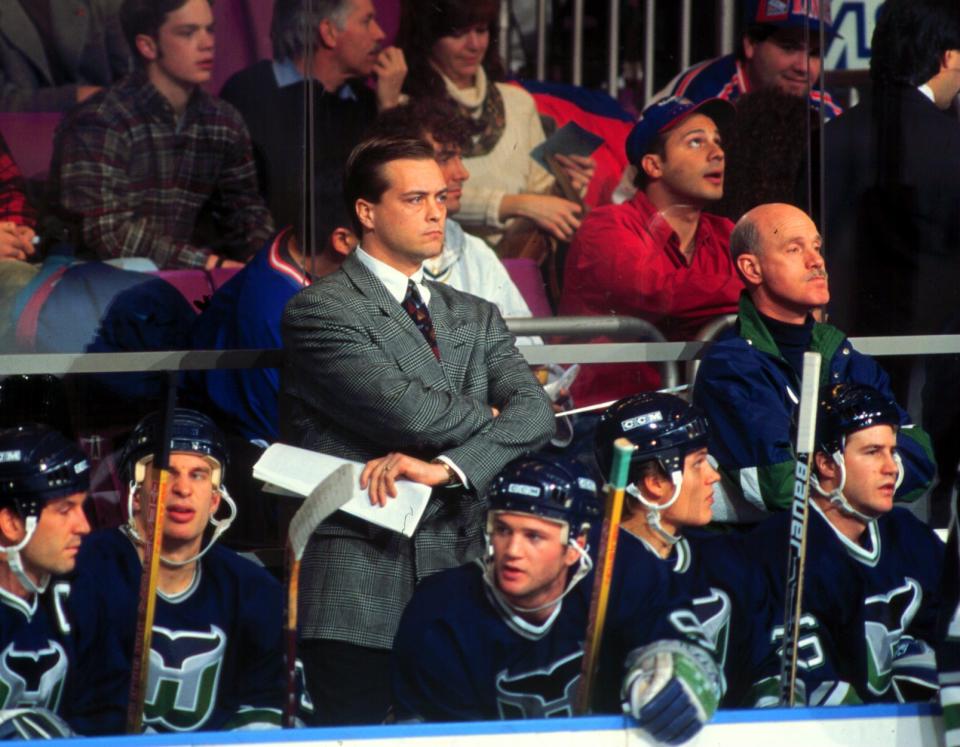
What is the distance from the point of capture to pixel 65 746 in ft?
8.61

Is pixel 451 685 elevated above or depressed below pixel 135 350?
below

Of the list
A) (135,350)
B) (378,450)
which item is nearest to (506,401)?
(378,450)

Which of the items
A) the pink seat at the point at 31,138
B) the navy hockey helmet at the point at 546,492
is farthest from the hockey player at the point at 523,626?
the pink seat at the point at 31,138

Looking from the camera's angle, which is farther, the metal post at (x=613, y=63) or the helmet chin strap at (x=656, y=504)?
the metal post at (x=613, y=63)

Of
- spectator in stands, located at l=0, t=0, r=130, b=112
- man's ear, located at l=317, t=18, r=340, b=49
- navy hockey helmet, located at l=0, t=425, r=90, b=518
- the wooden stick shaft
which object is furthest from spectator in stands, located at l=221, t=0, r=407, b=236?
the wooden stick shaft

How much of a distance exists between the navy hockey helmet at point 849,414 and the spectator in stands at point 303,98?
4.23 feet

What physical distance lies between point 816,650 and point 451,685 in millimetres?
777

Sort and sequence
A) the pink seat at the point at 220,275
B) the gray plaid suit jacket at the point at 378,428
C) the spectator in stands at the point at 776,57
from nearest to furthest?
the gray plaid suit jacket at the point at 378,428 < the pink seat at the point at 220,275 < the spectator in stands at the point at 776,57

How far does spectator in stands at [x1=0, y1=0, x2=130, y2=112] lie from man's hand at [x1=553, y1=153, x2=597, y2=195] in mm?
1158

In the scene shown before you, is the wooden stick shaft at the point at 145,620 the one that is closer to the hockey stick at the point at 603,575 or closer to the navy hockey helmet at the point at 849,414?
the hockey stick at the point at 603,575

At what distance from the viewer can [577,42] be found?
161 inches

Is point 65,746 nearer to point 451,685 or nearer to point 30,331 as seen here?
point 451,685

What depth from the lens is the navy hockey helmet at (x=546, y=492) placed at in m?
2.81

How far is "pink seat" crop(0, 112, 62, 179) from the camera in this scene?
3666mm
